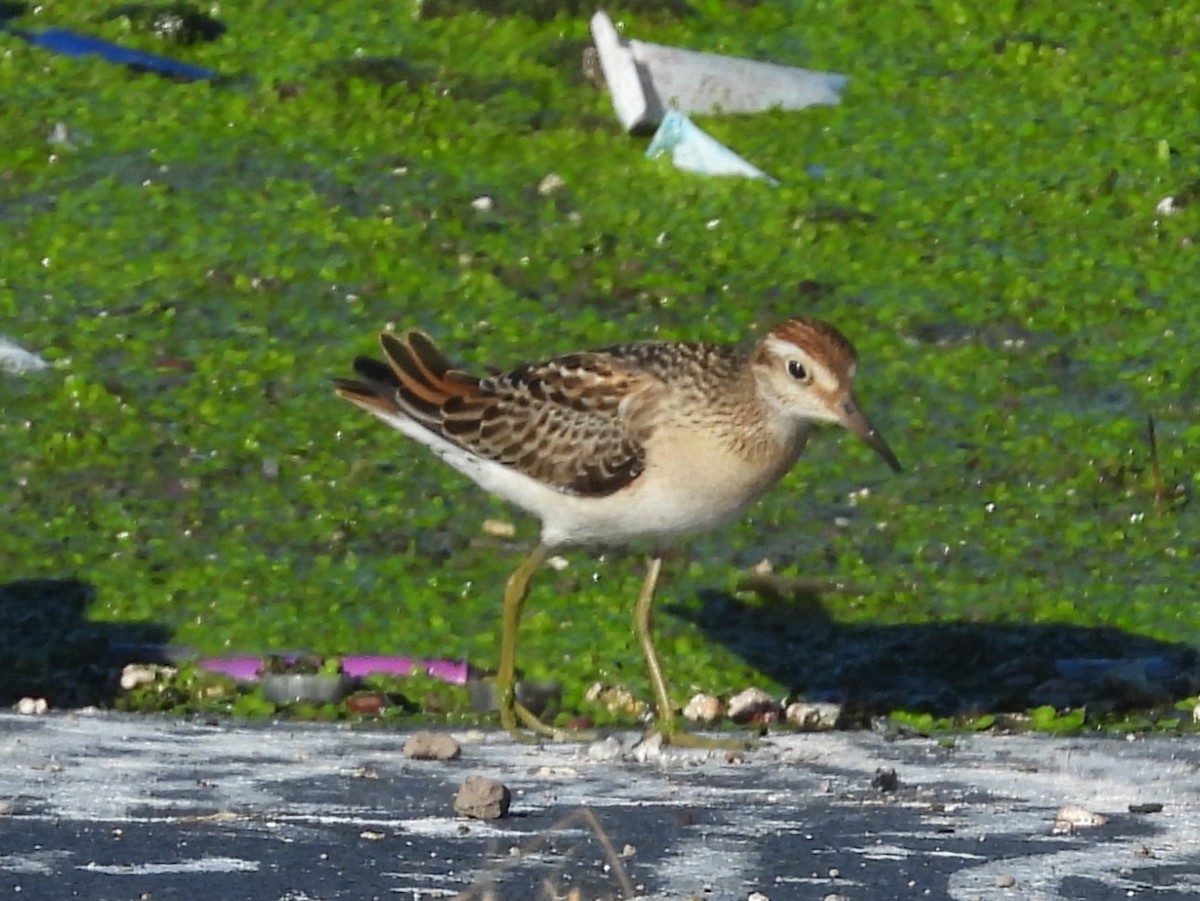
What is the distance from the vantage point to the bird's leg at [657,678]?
6727 mm

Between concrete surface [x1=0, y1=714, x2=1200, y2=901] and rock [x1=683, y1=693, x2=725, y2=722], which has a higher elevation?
rock [x1=683, y1=693, x2=725, y2=722]

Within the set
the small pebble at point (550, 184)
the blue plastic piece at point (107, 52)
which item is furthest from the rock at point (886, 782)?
the blue plastic piece at point (107, 52)

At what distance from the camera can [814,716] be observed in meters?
7.13

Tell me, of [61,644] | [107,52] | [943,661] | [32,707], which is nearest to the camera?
[32,707]

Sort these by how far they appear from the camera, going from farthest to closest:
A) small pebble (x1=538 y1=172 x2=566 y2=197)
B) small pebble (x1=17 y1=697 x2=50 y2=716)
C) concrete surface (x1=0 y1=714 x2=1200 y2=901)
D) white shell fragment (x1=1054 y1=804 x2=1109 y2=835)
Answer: small pebble (x1=538 y1=172 x2=566 y2=197)
small pebble (x1=17 y1=697 x2=50 y2=716)
white shell fragment (x1=1054 y1=804 x2=1109 y2=835)
concrete surface (x1=0 y1=714 x2=1200 y2=901)

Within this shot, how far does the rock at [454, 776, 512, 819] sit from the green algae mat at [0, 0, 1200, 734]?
7.17ft

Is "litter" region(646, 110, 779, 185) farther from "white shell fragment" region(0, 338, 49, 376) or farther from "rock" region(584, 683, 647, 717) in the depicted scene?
"rock" region(584, 683, 647, 717)

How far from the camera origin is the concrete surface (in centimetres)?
492

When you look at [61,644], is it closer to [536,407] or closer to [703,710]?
[536,407]

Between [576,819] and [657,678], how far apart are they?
1.76 m

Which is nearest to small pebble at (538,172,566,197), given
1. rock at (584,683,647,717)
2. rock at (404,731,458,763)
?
rock at (584,683,647,717)

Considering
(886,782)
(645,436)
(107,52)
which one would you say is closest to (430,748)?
(886,782)

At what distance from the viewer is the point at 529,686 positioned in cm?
758

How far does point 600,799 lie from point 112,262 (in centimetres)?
567
